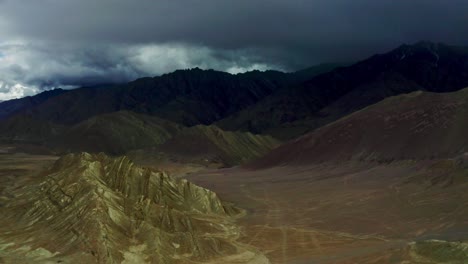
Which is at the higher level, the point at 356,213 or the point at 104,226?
the point at 104,226

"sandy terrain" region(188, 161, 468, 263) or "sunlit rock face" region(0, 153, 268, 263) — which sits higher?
"sunlit rock face" region(0, 153, 268, 263)

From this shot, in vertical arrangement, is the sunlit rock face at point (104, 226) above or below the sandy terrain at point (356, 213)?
above

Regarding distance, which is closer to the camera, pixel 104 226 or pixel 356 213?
pixel 104 226

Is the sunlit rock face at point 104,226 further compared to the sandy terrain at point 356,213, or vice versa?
the sandy terrain at point 356,213

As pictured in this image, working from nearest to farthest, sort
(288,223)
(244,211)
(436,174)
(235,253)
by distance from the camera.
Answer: (235,253), (288,223), (244,211), (436,174)

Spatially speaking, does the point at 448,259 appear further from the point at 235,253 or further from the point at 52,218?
the point at 52,218

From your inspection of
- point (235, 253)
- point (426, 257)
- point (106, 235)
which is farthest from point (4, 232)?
point (426, 257)

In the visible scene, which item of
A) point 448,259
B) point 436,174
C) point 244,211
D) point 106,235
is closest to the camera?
point 448,259

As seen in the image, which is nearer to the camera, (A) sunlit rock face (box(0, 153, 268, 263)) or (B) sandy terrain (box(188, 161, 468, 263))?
(A) sunlit rock face (box(0, 153, 268, 263))
